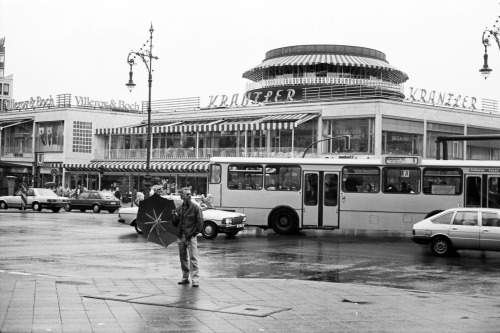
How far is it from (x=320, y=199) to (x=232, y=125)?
32708mm

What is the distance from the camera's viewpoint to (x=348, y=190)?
27766 millimetres

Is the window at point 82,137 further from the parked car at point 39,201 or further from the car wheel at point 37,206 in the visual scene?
the car wheel at point 37,206

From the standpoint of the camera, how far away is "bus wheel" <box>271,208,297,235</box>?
28109 mm

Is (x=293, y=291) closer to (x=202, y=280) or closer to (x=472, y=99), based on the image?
(x=202, y=280)

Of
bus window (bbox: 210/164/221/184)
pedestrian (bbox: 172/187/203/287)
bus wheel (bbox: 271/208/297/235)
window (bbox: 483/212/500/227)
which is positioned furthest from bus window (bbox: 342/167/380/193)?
pedestrian (bbox: 172/187/203/287)

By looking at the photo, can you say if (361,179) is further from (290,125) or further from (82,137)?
(82,137)

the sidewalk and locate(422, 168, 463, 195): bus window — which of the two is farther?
locate(422, 168, 463, 195): bus window

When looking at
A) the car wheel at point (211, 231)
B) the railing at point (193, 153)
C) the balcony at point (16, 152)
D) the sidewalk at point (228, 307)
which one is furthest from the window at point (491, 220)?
the balcony at point (16, 152)

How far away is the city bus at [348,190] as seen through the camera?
26.5 meters

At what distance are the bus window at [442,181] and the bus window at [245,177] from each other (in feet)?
21.5

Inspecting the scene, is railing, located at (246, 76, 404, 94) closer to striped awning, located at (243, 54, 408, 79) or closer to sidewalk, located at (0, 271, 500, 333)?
striped awning, located at (243, 54, 408, 79)

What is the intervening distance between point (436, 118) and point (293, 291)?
157 ft

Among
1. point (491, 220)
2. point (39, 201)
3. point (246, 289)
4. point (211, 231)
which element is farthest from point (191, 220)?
point (39, 201)

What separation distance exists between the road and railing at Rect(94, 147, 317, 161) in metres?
30.2
